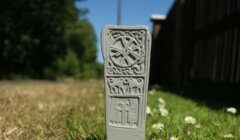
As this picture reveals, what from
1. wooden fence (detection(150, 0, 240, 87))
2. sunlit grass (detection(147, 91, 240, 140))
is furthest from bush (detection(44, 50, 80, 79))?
sunlit grass (detection(147, 91, 240, 140))

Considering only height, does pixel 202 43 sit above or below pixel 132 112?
below

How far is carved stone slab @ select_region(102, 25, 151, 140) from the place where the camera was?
10.2 ft

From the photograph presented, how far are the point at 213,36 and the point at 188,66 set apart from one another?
8.22ft

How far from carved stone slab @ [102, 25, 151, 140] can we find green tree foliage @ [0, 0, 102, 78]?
20.3m

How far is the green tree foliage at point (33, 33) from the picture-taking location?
2448 cm

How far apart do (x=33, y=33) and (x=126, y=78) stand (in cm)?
2293

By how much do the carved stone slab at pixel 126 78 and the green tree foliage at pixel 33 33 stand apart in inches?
800

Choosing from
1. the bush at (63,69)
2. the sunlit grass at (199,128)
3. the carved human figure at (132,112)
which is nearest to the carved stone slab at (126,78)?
the carved human figure at (132,112)

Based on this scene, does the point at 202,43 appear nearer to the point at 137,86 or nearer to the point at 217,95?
the point at 217,95

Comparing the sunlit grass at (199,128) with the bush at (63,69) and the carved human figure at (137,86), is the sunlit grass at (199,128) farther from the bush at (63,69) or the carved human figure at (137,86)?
the bush at (63,69)

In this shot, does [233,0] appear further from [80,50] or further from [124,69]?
[80,50]

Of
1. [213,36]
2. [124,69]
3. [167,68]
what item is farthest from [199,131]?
[167,68]

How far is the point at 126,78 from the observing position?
10.3 feet

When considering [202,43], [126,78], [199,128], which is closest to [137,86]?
[126,78]
